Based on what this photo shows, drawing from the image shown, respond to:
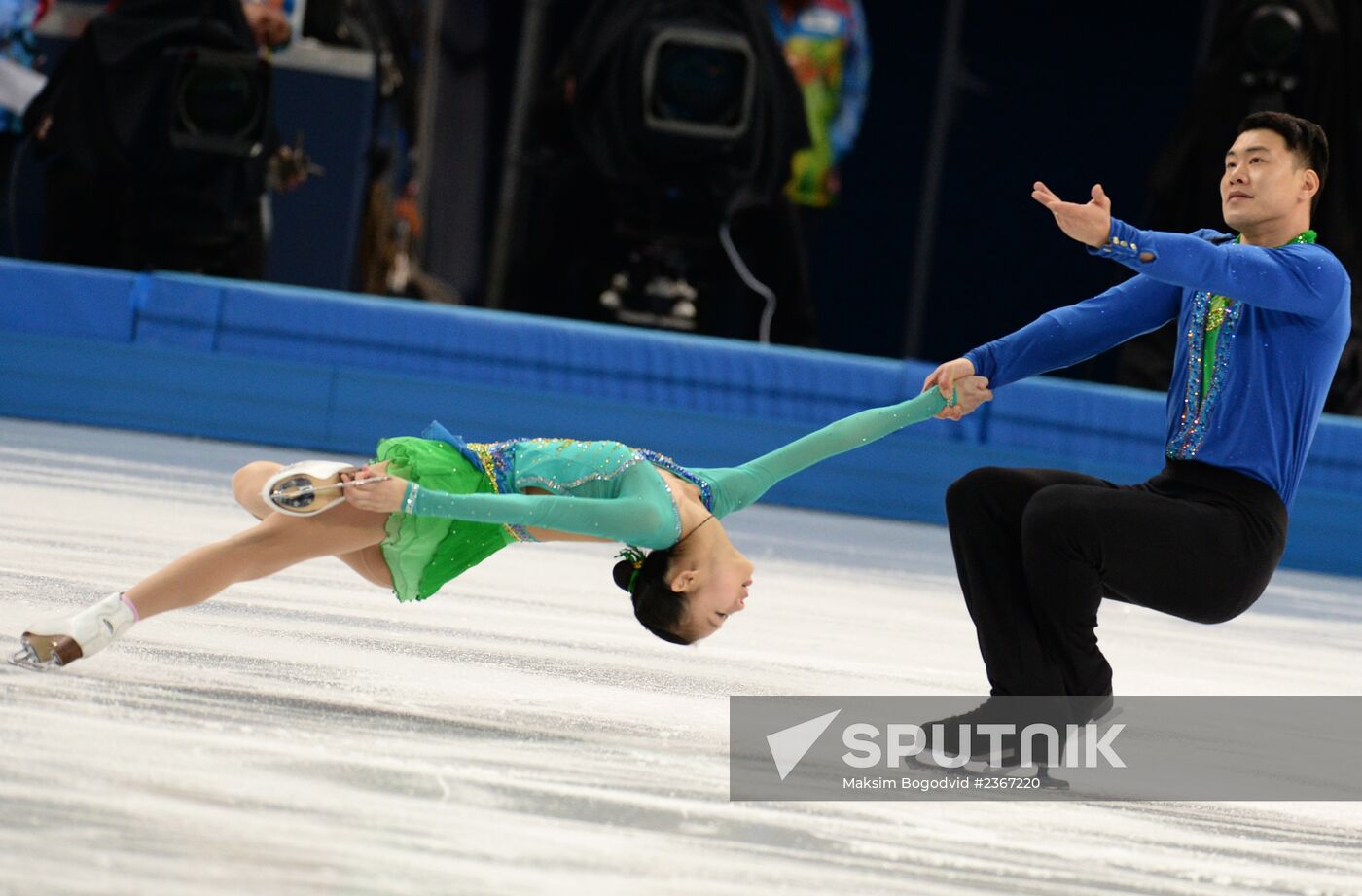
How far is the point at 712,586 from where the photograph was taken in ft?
7.84

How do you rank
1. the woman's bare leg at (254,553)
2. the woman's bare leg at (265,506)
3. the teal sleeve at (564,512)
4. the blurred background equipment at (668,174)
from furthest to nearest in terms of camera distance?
the blurred background equipment at (668,174) → the woman's bare leg at (265,506) → the woman's bare leg at (254,553) → the teal sleeve at (564,512)

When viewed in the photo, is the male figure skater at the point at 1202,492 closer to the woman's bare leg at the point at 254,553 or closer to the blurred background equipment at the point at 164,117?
the woman's bare leg at the point at 254,553

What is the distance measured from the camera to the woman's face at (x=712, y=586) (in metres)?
2.38

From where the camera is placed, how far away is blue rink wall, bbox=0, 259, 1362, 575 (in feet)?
18.7

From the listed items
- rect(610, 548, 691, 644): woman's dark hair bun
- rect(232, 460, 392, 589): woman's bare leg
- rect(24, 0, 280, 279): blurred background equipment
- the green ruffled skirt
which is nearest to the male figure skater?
rect(610, 548, 691, 644): woman's dark hair bun

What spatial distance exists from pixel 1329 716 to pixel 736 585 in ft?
4.41

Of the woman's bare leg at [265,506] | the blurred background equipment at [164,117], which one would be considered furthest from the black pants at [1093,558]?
the blurred background equipment at [164,117]

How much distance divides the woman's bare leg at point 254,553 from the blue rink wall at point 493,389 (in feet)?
11.1

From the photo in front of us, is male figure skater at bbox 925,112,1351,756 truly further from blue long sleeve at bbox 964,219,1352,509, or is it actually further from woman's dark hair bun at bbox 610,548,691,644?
woman's dark hair bun at bbox 610,548,691,644

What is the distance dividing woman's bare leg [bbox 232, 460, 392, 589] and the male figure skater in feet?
2.84

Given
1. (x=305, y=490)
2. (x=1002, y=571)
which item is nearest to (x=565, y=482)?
(x=305, y=490)

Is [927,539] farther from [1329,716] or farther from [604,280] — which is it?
[1329,716]

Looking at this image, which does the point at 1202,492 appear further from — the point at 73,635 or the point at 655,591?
the point at 73,635

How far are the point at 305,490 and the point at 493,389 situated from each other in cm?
362
